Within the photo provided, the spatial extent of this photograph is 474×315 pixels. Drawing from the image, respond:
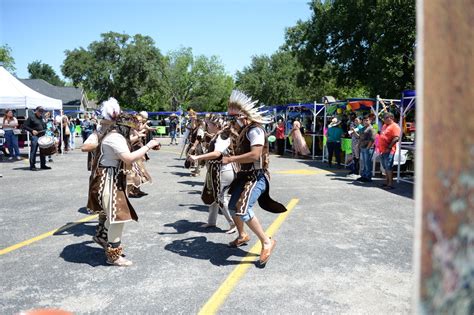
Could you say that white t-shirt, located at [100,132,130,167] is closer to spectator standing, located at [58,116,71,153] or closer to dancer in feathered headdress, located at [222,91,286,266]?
dancer in feathered headdress, located at [222,91,286,266]

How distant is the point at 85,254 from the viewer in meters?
4.68

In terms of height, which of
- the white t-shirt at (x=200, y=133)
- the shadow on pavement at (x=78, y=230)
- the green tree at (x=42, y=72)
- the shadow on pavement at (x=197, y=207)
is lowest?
the shadow on pavement at (x=78, y=230)

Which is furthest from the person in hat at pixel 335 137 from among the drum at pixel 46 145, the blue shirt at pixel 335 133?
the drum at pixel 46 145

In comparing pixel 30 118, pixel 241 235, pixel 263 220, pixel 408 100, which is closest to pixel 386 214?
pixel 263 220

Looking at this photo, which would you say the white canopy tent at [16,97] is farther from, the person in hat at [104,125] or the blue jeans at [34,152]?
the person in hat at [104,125]

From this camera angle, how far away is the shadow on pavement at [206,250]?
4.56 metres

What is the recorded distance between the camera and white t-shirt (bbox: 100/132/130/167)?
4043 mm

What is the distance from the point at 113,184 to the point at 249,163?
1.49m

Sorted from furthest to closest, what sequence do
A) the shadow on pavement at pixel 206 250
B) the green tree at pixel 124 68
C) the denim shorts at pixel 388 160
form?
1. the green tree at pixel 124 68
2. the denim shorts at pixel 388 160
3. the shadow on pavement at pixel 206 250

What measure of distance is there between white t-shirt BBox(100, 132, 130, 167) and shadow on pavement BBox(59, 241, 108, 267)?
3.78ft

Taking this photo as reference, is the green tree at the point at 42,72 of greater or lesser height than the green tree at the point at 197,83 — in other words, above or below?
above

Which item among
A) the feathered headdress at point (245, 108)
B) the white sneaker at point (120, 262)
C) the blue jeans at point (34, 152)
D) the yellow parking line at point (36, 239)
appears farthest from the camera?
the blue jeans at point (34, 152)

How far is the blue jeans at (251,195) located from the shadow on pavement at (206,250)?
61 centimetres

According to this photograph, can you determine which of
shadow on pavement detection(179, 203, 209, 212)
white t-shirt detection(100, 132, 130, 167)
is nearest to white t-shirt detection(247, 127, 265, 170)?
white t-shirt detection(100, 132, 130, 167)
